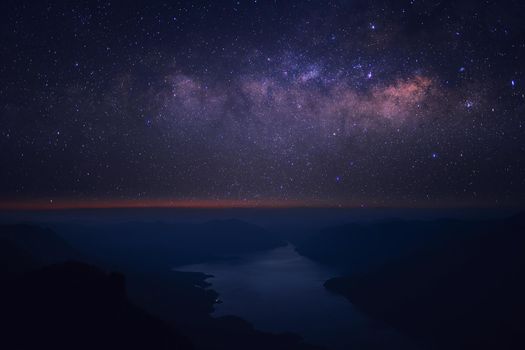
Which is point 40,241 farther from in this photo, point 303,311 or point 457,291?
point 457,291

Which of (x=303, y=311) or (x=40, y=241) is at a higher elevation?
(x=40, y=241)

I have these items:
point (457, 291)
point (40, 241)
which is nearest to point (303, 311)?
point (457, 291)

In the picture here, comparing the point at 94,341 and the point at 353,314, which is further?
the point at 353,314

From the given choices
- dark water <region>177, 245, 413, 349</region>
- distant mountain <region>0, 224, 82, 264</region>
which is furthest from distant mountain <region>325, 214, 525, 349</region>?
distant mountain <region>0, 224, 82, 264</region>

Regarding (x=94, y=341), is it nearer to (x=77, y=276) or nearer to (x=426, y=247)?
(x=77, y=276)

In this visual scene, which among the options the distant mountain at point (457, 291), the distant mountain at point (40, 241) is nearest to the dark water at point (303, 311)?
the distant mountain at point (457, 291)

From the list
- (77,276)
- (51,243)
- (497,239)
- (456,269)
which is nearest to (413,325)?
(456,269)

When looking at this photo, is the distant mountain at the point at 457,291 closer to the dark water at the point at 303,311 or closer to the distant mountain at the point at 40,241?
the dark water at the point at 303,311
